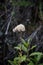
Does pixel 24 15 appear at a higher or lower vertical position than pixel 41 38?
higher

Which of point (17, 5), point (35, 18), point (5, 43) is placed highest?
point (17, 5)

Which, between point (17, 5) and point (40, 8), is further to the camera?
point (17, 5)

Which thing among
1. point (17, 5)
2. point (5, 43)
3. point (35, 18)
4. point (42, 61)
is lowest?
point (42, 61)

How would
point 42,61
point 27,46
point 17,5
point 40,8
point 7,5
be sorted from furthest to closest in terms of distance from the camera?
1. point 7,5
2. point 17,5
3. point 40,8
4. point 42,61
5. point 27,46

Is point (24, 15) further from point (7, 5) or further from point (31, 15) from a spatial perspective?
point (7, 5)

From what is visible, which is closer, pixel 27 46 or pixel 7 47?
pixel 27 46

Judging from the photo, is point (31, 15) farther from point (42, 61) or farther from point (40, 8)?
point (42, 61)

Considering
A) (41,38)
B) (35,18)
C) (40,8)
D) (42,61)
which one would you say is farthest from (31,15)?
(42,61)

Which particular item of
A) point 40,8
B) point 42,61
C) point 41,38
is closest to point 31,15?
point 40,8

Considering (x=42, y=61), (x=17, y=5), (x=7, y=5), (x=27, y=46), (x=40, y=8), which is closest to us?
(x=27, y=46)
